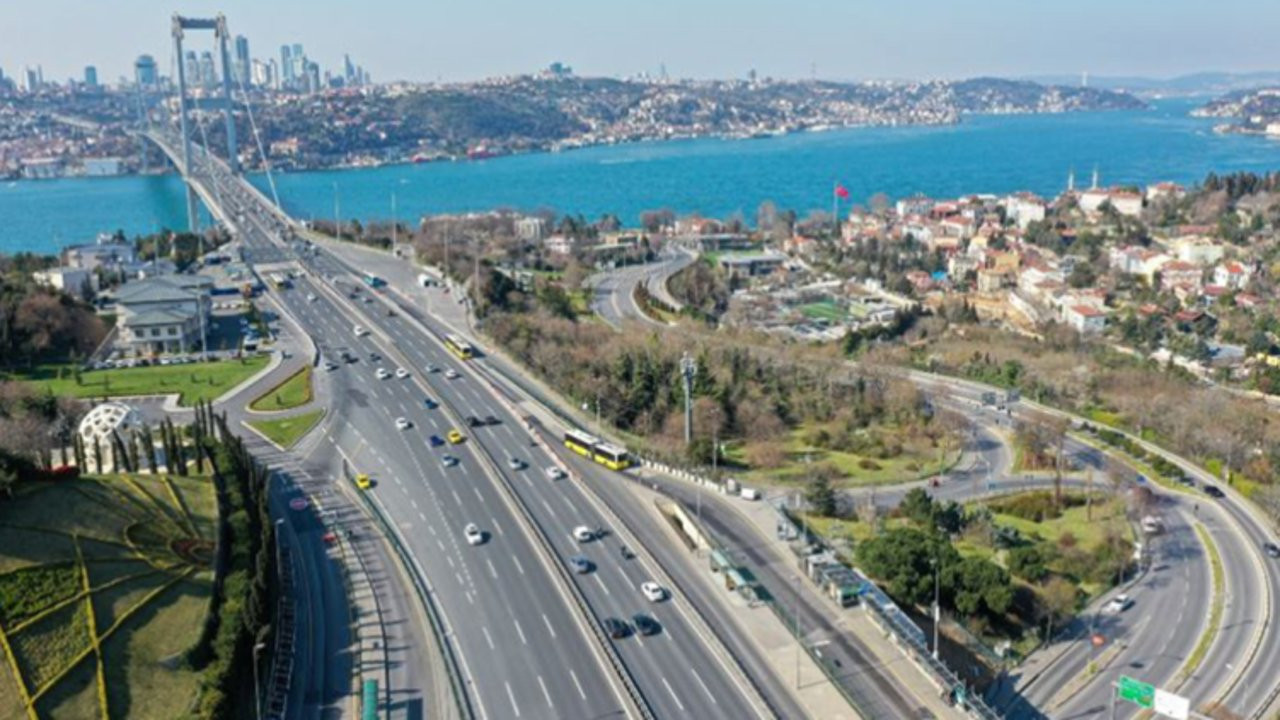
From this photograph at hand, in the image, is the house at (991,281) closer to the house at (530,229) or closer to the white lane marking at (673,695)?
the house at (530,229)

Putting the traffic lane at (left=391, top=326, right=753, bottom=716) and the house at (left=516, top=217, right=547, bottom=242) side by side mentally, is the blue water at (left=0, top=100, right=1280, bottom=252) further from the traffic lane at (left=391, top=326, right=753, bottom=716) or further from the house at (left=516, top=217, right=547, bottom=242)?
the traffic lane at (left=391, top=326, right=753, bottom=716)

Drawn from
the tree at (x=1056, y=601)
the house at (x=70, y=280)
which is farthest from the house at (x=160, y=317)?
the tree at (x=1056, y=601)

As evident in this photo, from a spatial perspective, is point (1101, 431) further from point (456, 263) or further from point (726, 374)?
point (456, 263)

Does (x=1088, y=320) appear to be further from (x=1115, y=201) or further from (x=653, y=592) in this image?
(x=653, y=592)

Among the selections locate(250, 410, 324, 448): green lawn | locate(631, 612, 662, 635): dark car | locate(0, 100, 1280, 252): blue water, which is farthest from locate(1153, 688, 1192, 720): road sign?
locate(0, 100, 1280, 252): blue water

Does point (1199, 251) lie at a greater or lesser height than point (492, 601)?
greater

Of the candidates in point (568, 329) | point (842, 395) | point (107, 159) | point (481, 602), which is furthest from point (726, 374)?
point (107, 159)

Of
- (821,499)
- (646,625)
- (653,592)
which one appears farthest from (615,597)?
(821,499)
